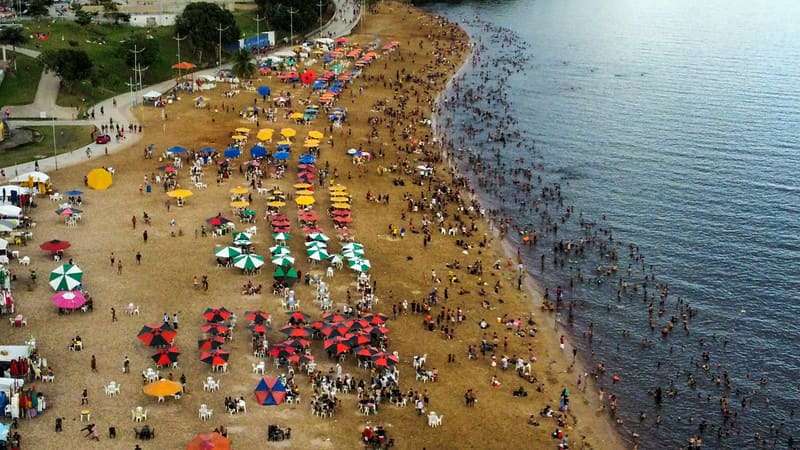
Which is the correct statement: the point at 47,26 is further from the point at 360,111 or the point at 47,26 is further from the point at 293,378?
the point at 293,378

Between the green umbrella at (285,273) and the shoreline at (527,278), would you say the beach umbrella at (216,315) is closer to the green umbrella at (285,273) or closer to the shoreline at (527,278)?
the green umbrella at (285,273)

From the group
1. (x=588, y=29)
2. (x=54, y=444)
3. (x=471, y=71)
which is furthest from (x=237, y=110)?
(x=588, y=29)

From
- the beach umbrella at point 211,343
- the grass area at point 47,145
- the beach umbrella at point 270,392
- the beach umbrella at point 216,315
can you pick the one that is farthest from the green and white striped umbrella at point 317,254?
the grass area at point 47,145

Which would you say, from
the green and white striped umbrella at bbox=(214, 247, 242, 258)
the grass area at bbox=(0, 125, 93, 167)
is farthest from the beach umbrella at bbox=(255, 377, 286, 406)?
the grass area at bbox=(0, 125, 93, 167)

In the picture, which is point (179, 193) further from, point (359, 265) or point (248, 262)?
point (359, 265)

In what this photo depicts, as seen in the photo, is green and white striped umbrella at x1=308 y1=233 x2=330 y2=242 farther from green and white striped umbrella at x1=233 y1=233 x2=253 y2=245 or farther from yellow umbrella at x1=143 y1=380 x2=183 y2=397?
yellow umbrella at x1=143 y1=380 x2=183 y2=397
